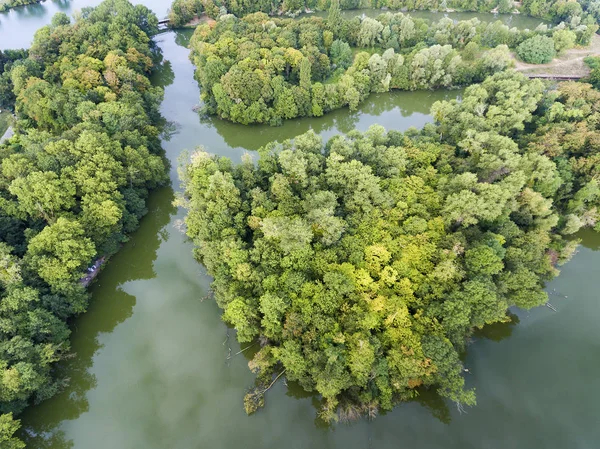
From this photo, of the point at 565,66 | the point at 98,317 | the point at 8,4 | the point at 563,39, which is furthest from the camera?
the point at 8,4

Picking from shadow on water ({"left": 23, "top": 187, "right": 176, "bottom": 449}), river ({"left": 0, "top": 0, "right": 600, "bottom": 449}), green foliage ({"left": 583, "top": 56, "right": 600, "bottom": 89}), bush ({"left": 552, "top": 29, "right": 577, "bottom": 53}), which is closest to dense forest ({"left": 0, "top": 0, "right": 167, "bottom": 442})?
shadow on water ({"left": 23, "top": 187, "right": 176, "bottom": 449})

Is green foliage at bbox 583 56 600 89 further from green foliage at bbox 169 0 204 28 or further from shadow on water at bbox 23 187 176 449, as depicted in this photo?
green foliage at bbox 169 0 204 28

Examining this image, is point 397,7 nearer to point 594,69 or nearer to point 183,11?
point 594,69

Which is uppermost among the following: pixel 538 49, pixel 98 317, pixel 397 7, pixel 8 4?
pixel 8 4

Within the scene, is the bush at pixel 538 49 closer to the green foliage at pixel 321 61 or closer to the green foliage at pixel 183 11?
the green foliage at pixel 321 61

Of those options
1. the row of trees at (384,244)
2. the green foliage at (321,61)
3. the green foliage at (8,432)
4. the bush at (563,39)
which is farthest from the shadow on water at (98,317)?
the bush at (563,39)

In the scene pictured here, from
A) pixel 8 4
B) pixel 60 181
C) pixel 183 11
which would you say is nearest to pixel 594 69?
pixel 60 181
